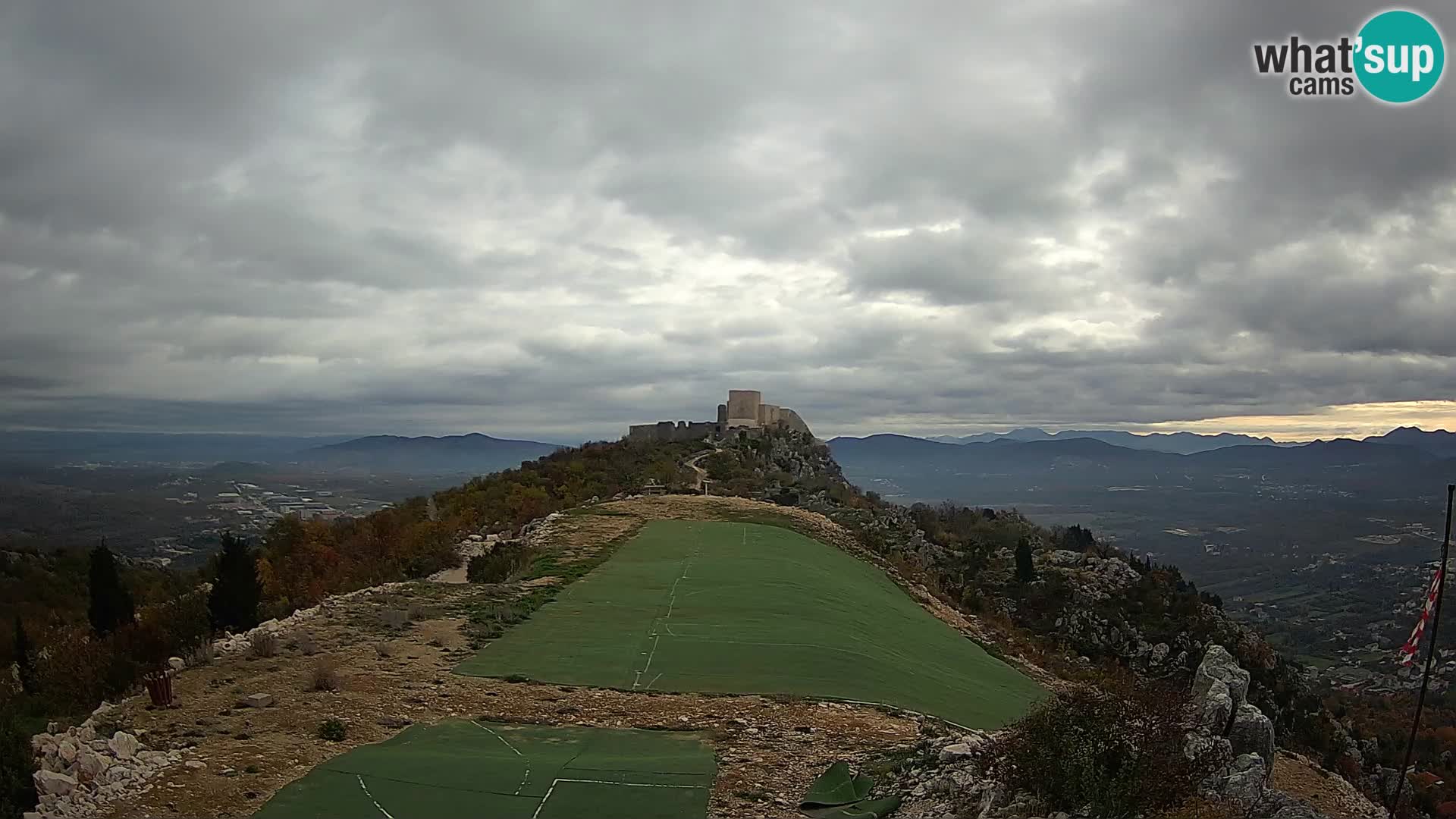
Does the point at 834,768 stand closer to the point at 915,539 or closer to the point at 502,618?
the point at 502,618

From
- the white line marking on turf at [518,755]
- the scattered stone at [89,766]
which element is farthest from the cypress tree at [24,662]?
the white line marking on turf at [518,755]

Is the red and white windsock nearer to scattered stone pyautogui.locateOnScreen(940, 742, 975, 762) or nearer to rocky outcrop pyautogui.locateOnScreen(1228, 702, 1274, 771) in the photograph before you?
rocky outcrop pyautogui.locateOnScreen(1228, 702, 1274, 771)

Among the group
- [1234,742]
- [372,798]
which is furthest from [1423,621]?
[372,798]

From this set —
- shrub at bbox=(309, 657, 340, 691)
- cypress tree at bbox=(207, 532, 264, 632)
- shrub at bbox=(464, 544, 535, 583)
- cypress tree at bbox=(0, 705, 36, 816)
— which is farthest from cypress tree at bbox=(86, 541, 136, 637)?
cypress tree at bbox=(0, 705, 36, 816)

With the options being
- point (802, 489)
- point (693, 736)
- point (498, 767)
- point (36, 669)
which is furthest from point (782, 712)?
point (802, 489)

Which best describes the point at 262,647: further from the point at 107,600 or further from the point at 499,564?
the point at 107,600

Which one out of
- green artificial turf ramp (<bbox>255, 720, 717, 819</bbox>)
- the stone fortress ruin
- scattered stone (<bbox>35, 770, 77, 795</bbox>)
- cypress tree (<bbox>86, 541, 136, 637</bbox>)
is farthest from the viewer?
the stone fortress ruin
